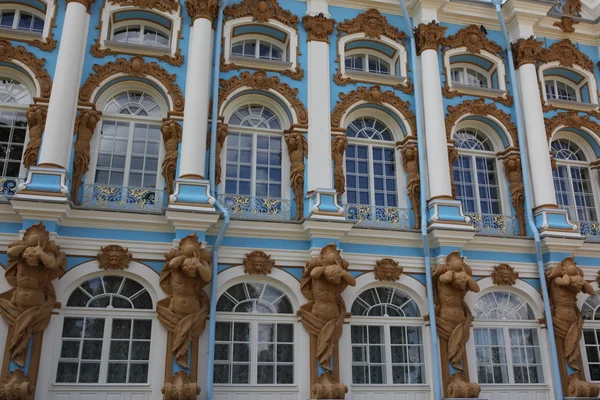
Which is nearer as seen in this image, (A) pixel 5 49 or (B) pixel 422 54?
(A) pixel 5 49

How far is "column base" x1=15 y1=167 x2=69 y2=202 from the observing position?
11203mm

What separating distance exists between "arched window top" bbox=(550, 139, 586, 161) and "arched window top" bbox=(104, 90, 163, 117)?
10200mm

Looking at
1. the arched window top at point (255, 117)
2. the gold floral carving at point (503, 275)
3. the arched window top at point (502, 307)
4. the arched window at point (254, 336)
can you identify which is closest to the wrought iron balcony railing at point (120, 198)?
the arched window at point (254, 336)

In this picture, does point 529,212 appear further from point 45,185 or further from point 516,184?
point 45,185

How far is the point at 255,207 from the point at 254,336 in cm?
273

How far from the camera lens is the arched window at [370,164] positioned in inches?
549

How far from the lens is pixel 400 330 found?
42.1 ft

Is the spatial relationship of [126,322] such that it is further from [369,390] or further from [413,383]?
[413,383]

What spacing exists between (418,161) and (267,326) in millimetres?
5286

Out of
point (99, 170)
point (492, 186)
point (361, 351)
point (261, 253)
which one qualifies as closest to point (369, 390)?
point (361, 351)

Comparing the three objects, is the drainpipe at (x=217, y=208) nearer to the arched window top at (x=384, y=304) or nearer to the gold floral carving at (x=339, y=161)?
the gold floral carving at (x=339, y=161)

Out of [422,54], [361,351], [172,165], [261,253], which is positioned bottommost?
[361,351]

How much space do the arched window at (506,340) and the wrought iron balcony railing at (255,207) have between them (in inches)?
191

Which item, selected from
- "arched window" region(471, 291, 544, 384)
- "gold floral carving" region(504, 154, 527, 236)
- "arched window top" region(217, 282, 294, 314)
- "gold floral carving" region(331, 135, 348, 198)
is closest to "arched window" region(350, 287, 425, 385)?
"arched window" region(471, 291, 544, 384)
